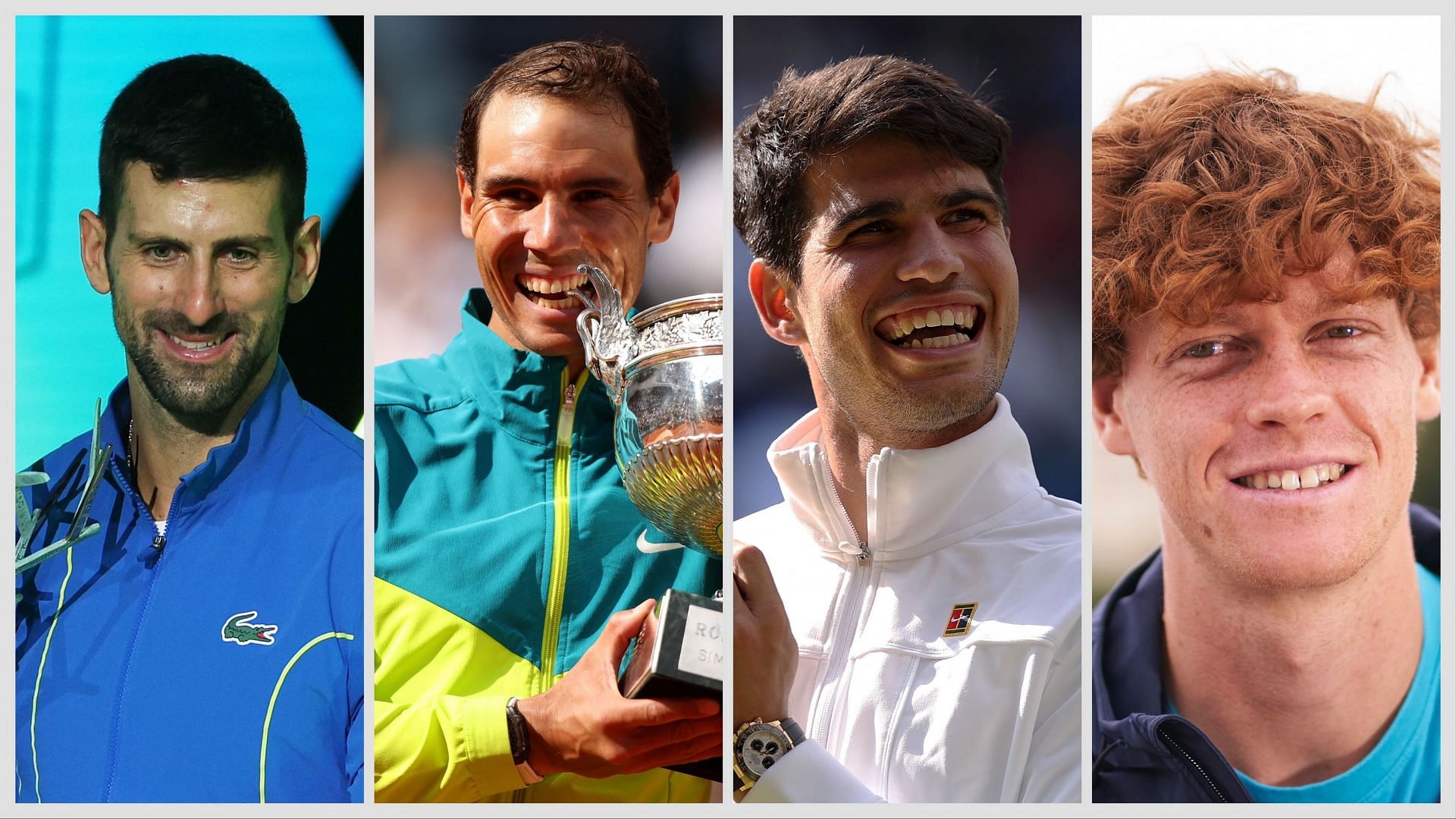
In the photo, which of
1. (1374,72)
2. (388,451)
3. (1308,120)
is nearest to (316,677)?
(388,451)

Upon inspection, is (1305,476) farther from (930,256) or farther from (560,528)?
(560,528)

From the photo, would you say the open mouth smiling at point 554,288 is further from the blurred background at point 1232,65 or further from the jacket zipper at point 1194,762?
the jacket zipper at point 1194,762

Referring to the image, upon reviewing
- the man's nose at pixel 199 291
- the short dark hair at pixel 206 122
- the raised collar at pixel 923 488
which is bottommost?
→ the raised collar at pixel 923 488

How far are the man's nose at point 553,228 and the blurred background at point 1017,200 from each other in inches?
13.3

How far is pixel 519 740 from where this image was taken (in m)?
2.68


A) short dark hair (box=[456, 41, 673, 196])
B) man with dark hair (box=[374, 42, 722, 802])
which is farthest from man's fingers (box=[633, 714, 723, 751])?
short dark hair (box=[456, 41, 673, 196])

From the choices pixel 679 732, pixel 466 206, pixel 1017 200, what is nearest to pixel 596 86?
pixel 466 206

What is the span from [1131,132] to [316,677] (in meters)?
1.97

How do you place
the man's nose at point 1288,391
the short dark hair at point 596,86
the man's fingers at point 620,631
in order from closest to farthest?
the man's nose at point 1288,391 → the man's fingers at point 620,631 → the short dark hair at point 596,86

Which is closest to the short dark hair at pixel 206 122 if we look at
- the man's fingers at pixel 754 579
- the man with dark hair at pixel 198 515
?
the man with dark hair at pixel 198 515

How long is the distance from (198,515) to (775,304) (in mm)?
1278

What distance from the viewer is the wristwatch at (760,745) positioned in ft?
8.63

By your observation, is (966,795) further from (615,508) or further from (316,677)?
(316,677)

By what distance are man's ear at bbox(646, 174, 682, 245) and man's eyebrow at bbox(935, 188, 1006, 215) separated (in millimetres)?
546
